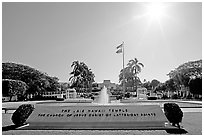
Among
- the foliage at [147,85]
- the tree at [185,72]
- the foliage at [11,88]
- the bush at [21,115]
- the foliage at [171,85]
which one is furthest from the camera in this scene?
the foliage at [147,85]

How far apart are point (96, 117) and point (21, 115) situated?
8.49 ft

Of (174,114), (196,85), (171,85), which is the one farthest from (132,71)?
(174,114)

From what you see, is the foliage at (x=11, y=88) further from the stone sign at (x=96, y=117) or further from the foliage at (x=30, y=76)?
the stone sign at (x=96, y=117)

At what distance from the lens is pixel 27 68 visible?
41062mm

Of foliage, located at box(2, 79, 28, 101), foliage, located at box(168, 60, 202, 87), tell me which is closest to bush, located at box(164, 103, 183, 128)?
foliage, located at box(2, 79, 28, 101)

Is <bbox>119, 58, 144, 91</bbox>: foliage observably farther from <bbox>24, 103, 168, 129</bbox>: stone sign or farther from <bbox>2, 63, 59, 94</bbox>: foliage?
<bbox>24, 103, 168, 129</bbox>: stone sign

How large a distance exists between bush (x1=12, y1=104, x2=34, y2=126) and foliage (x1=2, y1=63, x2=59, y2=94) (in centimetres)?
2855

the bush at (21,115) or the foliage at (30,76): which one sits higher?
the foliage at (30,76)

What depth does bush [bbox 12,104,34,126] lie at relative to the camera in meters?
9.79

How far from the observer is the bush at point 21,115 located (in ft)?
32.1

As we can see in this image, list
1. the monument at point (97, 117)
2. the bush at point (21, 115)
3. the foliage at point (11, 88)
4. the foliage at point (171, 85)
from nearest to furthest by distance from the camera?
the monument at point (97, 117), the bush at point (21, 115), the foliage at point (11, 88), the foliage at point (171, 85)

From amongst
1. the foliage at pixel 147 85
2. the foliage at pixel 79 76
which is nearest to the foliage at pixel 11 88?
the foliage at pixel 79 76

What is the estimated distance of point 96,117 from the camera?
31.5ft

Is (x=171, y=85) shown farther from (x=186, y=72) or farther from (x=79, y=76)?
(x=79, y=76)
